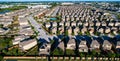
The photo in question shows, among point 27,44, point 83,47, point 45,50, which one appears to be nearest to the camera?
point 45,50

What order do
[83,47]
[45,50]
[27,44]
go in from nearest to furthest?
1. [45,50]
2. [83,47]
3. [27,44]

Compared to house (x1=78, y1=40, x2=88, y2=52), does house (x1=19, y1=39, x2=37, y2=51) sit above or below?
above

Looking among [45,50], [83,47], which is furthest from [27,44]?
[83,47]

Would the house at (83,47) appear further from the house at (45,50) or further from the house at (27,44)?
the house at (27,44)

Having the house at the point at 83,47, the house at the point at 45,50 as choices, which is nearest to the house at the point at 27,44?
the house at the point at 45,50

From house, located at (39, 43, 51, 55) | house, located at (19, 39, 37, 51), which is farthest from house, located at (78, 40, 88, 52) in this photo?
house, located at (19, 39, 37, 51)

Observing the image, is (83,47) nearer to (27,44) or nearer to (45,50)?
(45,50)

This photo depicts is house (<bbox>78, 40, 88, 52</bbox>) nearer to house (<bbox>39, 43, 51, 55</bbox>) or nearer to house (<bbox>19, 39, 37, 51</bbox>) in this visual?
house (<bbox>39, 43, 51, 55</bbox>)

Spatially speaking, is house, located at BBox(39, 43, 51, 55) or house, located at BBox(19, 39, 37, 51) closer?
house, located at BBox(39, 43, 51, 55)

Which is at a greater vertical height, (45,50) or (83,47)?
(45,50)

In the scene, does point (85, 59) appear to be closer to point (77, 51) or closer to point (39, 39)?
point (77, 51)

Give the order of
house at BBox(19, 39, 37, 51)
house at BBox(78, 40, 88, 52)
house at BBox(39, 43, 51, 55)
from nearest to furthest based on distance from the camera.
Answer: house at BBox(39, 43, 51, 55)
house at BBox(78, 40, 88, 52)
house at BBox(19, 39, 37, 51)
